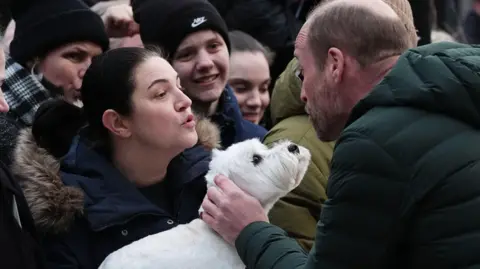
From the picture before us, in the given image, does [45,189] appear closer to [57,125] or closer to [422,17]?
[57,125]

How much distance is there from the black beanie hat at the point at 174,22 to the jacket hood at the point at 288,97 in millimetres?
548

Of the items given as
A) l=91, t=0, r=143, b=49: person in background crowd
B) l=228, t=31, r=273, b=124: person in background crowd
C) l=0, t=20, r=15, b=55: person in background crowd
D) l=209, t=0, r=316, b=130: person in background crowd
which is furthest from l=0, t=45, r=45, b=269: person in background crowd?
l=209, t=0, r=316, b=130: person in background crowd

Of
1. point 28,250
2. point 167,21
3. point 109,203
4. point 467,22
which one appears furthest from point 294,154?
point 467,22

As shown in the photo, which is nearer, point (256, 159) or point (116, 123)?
point (256, 159)

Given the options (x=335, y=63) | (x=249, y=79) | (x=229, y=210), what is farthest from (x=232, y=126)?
(x=335, y=63)

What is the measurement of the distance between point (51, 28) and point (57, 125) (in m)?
0.66

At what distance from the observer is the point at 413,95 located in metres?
1.99

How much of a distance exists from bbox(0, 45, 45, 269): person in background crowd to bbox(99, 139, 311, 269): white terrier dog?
0.24 metres

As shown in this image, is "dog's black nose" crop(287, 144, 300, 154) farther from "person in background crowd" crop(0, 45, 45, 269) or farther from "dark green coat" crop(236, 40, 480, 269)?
"person in background crowd" crop(0, 45, 45, 269)

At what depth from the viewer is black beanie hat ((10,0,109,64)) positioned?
347cm

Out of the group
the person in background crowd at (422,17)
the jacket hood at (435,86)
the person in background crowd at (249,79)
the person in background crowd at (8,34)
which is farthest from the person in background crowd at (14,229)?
the person in background crowd at (422,17)

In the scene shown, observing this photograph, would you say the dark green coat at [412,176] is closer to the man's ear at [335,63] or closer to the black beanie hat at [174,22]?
the man's ear at [335,63]

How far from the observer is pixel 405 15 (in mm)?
2768

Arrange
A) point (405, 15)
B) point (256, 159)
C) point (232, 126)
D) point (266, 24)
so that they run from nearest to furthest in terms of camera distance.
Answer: point (256, 159) → point (405, 15) → point (232, 126) → point (266, 24)
